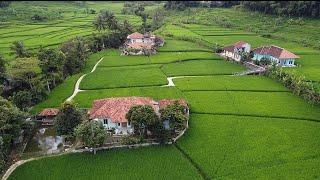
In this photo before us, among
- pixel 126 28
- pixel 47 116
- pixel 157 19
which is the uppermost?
pixel 157 19

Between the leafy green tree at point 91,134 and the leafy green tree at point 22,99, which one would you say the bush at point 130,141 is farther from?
the leafy green tree at point 22,99

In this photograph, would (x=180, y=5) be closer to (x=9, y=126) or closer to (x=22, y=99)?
(x=22, y=99)

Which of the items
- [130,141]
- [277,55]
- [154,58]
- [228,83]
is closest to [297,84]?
[228,83]

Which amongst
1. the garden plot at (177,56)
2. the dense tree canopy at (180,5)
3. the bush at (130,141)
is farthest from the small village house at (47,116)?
the dense tree canopy at (180,5)

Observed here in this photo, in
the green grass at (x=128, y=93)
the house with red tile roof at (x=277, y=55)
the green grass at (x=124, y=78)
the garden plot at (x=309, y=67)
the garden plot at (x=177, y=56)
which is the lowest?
the green grass at (x=128, y=93)

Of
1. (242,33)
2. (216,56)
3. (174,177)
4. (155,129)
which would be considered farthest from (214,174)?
(242,33)
